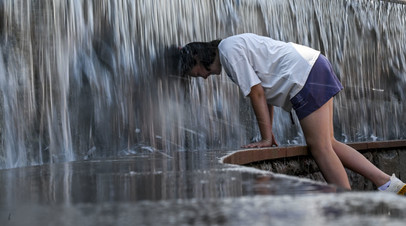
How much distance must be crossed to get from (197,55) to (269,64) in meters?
1.01

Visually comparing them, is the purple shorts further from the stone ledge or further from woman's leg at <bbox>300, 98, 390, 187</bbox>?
the stone ledge

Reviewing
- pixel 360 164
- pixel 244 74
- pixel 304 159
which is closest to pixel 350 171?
pixel 304 159

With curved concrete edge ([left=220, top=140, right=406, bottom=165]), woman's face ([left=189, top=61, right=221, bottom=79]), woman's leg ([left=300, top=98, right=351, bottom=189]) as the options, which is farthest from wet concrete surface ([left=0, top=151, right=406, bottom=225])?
woman's face ([left=189, top=61, right=221, bottom=79])

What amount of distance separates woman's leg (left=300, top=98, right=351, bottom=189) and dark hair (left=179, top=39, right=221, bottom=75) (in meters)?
1.06

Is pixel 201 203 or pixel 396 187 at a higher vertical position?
pixel 201 203

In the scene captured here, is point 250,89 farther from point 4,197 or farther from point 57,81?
point 4,197

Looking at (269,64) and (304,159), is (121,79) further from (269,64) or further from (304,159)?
(304,159)

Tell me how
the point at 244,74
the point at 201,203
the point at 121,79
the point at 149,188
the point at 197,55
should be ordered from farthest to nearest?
the point at 121,79 → the point at 197,55 → the point at 244,74 → the point at 149,188 → the point at 201,203

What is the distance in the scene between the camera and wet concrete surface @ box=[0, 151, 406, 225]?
0.87 metres

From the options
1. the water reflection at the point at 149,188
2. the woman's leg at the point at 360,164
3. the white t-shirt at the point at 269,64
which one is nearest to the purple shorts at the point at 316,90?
the white t-shirt at the point at 269,64

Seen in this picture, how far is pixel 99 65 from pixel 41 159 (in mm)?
1034

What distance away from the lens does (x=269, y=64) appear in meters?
3.92

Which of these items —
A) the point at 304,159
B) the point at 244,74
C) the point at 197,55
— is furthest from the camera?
the point at 304,159

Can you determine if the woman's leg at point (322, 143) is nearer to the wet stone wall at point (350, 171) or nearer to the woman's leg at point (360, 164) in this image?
the woman's leg at point (360, 164)
